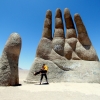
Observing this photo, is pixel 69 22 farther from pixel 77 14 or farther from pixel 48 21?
pixel 48 21

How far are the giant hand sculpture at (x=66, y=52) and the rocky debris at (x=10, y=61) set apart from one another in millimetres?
4283

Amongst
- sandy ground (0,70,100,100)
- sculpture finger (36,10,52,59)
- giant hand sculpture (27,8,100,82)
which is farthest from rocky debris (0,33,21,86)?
sculpture finger (36,10,52,59)

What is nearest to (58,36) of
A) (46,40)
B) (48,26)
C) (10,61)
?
(46,40)

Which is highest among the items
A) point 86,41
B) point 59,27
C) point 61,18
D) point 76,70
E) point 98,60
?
point 61,18

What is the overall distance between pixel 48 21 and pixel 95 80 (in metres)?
10.00

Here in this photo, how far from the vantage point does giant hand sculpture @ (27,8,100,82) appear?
649 inches

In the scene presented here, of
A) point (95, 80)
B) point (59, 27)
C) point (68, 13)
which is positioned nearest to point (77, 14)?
point (68, 13)

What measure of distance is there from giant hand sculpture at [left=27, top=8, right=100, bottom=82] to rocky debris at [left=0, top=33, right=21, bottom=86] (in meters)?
4.28

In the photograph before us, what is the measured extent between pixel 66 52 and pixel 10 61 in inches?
311

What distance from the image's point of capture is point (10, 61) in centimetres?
1311

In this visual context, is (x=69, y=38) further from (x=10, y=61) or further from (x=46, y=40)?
(x=10, y=61)

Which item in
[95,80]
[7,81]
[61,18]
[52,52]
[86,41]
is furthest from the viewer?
[61,18]

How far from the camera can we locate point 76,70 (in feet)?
54.8

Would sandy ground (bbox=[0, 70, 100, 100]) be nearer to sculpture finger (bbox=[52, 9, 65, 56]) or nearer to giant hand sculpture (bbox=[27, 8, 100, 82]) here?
giant hand sculpture (bbox=[27, 8, 100, 82])
